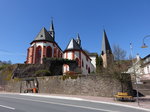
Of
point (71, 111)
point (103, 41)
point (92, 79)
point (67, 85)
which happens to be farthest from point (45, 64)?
point (103, 41)

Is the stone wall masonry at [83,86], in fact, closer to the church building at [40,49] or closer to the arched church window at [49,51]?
the church building at [40,49]

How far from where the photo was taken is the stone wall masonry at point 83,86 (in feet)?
51.3

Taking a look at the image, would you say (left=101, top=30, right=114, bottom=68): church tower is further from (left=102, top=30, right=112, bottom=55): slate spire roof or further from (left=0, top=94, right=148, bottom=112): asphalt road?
(left=0, top=94, right=148, bottom=112): asphalt road

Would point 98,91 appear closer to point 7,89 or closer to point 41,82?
point 41,82

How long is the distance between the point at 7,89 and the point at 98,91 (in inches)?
778

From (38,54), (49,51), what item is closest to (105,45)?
(49,51)

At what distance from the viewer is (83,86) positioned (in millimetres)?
17234

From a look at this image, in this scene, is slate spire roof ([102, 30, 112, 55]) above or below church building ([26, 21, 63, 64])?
above

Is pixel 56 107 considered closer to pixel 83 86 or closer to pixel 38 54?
pixel 83 86

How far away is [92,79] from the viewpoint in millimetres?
16891

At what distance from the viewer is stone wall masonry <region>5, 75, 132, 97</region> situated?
15641 millimetres

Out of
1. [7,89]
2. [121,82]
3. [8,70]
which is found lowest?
[7,89]

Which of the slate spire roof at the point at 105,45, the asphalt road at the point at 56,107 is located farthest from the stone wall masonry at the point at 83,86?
the slate spire roof at the point at 105,45

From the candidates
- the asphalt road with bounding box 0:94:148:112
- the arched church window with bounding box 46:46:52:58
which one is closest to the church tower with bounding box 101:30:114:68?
the arched church window with bounding box 46:46:52:58
